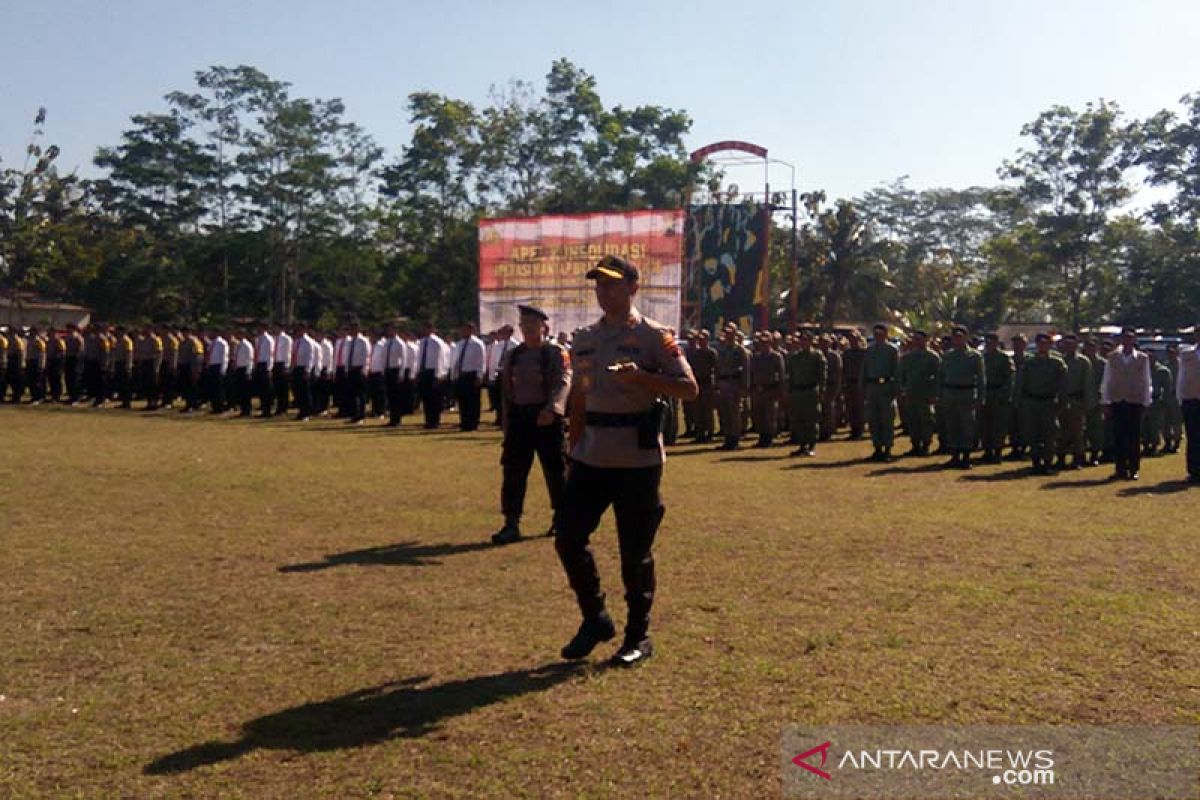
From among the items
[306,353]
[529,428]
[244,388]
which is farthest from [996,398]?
[244,388]

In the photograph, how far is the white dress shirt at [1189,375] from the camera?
15.1 metres

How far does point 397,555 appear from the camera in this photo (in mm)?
9227

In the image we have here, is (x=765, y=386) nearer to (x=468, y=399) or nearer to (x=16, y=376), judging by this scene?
(x=468, y=399)

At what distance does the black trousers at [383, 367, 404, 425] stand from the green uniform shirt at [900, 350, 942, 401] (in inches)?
383

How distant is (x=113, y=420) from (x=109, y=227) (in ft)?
98.9

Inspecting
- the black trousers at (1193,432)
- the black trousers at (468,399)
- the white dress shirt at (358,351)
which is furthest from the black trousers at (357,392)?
the black trousers at (1193,432)

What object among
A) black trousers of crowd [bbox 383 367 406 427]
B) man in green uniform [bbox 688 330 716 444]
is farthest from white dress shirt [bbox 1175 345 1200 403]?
black trousers of crowd [bbox 383 367 406 427]

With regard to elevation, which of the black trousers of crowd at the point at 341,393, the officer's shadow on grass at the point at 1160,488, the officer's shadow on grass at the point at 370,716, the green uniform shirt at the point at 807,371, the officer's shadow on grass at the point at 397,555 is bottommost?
the officer's shadow on grass at the point at 370,716

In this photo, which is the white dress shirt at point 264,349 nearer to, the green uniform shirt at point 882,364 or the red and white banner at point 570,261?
the red and white banner at point 570,261

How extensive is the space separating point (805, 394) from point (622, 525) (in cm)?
1238

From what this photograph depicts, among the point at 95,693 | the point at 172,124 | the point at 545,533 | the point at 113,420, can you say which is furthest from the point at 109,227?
the point at 95,693

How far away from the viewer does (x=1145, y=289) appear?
149 ft

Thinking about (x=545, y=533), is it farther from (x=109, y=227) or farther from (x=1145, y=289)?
(x=109, y=227)

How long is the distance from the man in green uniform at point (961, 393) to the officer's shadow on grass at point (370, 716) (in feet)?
36.9
